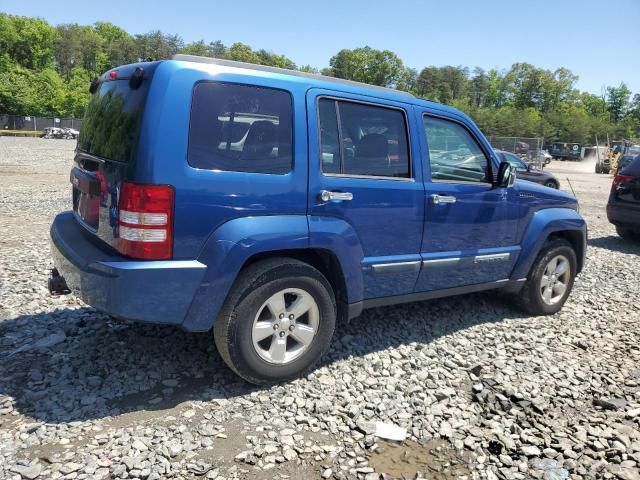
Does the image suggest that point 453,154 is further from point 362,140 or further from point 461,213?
point 362,140

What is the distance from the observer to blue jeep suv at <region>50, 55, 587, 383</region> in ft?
9.55

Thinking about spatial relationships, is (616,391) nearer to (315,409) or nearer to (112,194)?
(315,409)

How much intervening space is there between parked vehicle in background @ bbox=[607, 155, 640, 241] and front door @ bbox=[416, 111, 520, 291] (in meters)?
5.74

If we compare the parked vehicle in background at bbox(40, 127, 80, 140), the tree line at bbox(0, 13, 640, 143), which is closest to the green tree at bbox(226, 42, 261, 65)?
the tree line at bbox(0, 13, 640, 143)

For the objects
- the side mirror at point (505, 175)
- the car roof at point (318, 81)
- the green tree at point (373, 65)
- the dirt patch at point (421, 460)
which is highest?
the green tree at point (373, 65)

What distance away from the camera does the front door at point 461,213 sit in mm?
4098

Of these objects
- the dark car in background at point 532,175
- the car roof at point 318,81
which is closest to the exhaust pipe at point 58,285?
the car roof at point 318,81

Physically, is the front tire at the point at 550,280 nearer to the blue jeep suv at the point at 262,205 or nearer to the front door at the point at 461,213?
the front door at the point at 461,213

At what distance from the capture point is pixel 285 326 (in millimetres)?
3396

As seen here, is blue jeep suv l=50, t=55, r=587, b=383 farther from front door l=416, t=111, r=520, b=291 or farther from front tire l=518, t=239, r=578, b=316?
front tire l=518, t=239, r=578, b=316

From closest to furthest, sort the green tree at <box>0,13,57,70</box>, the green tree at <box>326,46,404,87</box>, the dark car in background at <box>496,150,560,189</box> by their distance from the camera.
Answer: the dark car in background at <box>496,150,560,189</box> → the green tree at <box>0,13,57,70</box> → the green tree at <box>326,46,404,87</box>

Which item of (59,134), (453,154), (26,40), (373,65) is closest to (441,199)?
(453,154)

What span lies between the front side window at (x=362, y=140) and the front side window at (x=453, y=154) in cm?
30

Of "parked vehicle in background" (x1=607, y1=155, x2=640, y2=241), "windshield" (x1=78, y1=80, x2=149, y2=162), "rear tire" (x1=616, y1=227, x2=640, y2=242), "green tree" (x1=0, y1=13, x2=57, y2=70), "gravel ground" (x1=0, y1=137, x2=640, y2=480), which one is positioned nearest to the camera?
"gravel ground" (x1=0, y1=137, x2=640, y2=480)
